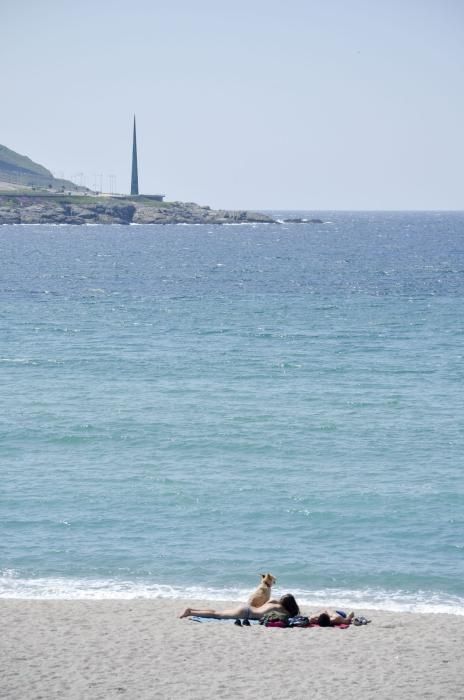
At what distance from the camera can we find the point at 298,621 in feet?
71.6

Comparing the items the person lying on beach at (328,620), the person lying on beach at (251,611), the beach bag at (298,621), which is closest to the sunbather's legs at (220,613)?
the person lying on beach at (251,611)

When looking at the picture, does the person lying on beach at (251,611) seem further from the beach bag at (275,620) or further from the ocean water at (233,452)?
the ocean water at (233,452)

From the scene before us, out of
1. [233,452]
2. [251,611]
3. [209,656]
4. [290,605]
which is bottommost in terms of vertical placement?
[209,656]

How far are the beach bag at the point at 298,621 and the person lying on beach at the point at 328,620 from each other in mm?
128

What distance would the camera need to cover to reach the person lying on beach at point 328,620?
21828 mm

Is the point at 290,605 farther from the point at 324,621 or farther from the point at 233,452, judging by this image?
the point at 233,452

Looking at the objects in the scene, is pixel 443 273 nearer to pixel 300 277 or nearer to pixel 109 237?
pixel 300 277

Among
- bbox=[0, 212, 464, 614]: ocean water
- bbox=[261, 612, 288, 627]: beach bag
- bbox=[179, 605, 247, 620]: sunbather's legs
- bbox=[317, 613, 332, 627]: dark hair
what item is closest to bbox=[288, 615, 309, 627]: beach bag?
bbox=[261, 612, 288, 627]: beach bag

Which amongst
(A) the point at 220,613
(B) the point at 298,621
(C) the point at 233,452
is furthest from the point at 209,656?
(C) the point at 233,452

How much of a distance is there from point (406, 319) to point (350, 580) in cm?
4800

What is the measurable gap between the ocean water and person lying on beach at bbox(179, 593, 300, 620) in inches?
100

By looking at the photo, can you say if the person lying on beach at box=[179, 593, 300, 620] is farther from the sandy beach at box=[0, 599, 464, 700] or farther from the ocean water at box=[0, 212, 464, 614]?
the ocean water at box=[0, 212, 464, 614]

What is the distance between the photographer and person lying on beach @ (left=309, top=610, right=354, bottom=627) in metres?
21.8

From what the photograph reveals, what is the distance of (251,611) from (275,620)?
1.80ft
